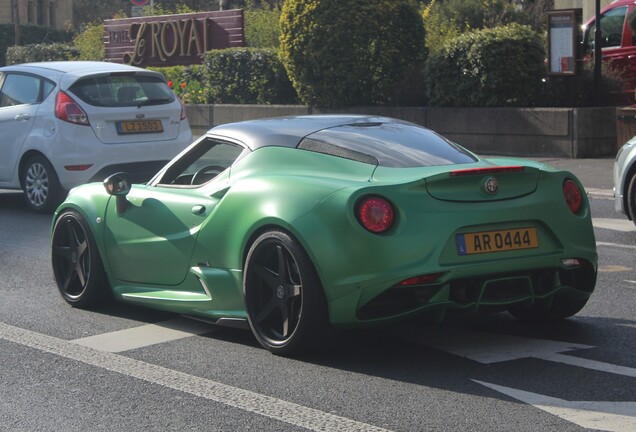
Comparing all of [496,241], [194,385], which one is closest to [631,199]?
[496,241]

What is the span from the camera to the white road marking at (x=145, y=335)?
6730 millimetres

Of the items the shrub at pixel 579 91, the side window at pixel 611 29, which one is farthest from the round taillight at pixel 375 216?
the side window at pixel 611 29

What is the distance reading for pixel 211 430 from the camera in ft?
16.5

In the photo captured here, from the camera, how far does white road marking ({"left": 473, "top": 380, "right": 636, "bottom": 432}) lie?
16.2ft

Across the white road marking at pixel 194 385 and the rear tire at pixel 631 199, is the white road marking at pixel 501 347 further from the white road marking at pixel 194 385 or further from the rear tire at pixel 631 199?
the rear tire at pixel 631 199

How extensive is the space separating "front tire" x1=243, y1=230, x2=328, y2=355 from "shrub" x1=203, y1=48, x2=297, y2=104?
17.3 meters

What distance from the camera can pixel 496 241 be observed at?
6.04 metres

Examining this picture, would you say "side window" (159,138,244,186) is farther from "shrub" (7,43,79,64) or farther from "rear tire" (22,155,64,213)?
"shrub" (7,43,79,64)

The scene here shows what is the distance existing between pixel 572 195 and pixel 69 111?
778 centimetres

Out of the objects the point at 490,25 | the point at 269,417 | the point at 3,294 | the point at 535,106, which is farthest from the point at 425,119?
the point at 269,417

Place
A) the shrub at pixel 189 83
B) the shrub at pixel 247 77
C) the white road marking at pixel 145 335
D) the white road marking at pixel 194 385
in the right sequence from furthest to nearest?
1. the shrub at pixel 189 83
2. the shrub at pixel 247 77
3. the white road marking at pixel 145 335
4. the white road marking at pixel 194 385

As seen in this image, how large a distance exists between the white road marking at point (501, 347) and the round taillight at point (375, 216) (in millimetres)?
879

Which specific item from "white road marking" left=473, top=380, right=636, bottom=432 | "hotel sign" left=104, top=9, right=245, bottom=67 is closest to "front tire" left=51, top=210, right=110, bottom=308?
"white road marking" left=473, top=380, right=636, bottom=432

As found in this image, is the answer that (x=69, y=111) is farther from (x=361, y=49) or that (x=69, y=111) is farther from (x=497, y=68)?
(x=361, y=49)
